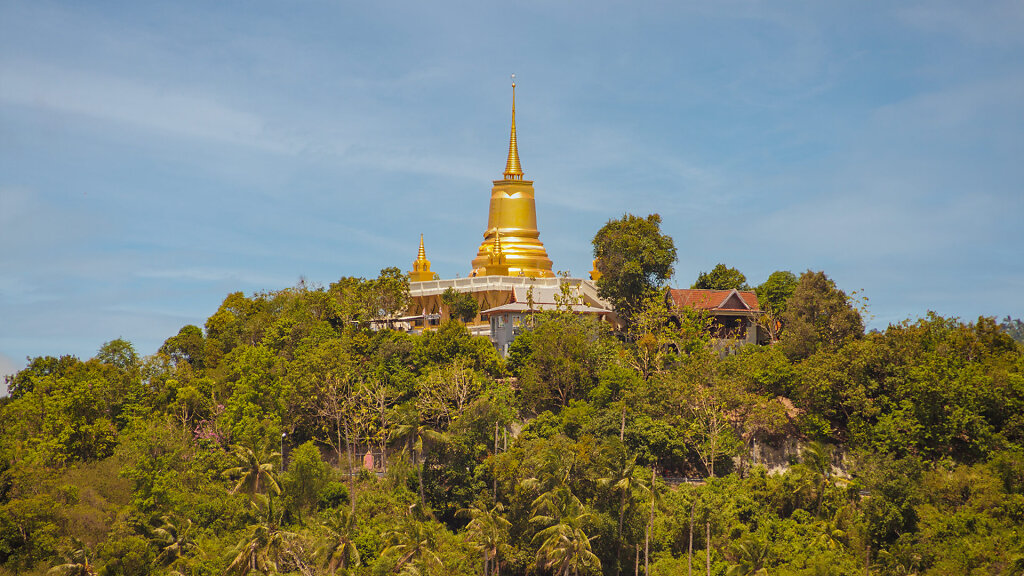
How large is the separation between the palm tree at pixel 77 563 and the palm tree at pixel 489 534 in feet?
47.6

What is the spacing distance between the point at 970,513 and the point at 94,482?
1327 inches

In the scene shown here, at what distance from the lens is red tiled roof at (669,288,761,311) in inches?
2261

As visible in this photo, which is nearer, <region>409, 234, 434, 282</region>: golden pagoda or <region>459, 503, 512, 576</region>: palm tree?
<region>459, 503, 512, 576</region>: palm tree

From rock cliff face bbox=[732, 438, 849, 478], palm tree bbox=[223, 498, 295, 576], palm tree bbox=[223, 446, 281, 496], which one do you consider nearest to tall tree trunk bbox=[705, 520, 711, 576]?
rock cliff face bbox=[732, 438, 849, 478]

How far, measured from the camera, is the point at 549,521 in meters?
39.5

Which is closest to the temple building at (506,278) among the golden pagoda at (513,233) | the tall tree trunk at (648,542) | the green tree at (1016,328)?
the golden pagoda at (513,233)

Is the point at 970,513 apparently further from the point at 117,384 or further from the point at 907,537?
the point at 117,384

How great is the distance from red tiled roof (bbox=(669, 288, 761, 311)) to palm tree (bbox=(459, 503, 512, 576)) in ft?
65.7

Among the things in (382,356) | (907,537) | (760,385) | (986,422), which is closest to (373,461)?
(382,356)

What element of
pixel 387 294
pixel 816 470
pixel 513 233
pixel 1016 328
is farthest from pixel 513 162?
pixel 1016 328

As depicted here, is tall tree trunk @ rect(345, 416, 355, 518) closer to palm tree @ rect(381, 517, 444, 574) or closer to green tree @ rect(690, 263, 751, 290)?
palm tree @ rect(381, 517, 444, 574)

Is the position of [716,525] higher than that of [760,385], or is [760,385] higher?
[760,385]

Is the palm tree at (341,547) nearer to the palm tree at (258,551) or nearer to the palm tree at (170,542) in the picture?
the palm tree at (258,551)

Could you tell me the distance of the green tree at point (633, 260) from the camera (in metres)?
55.6
